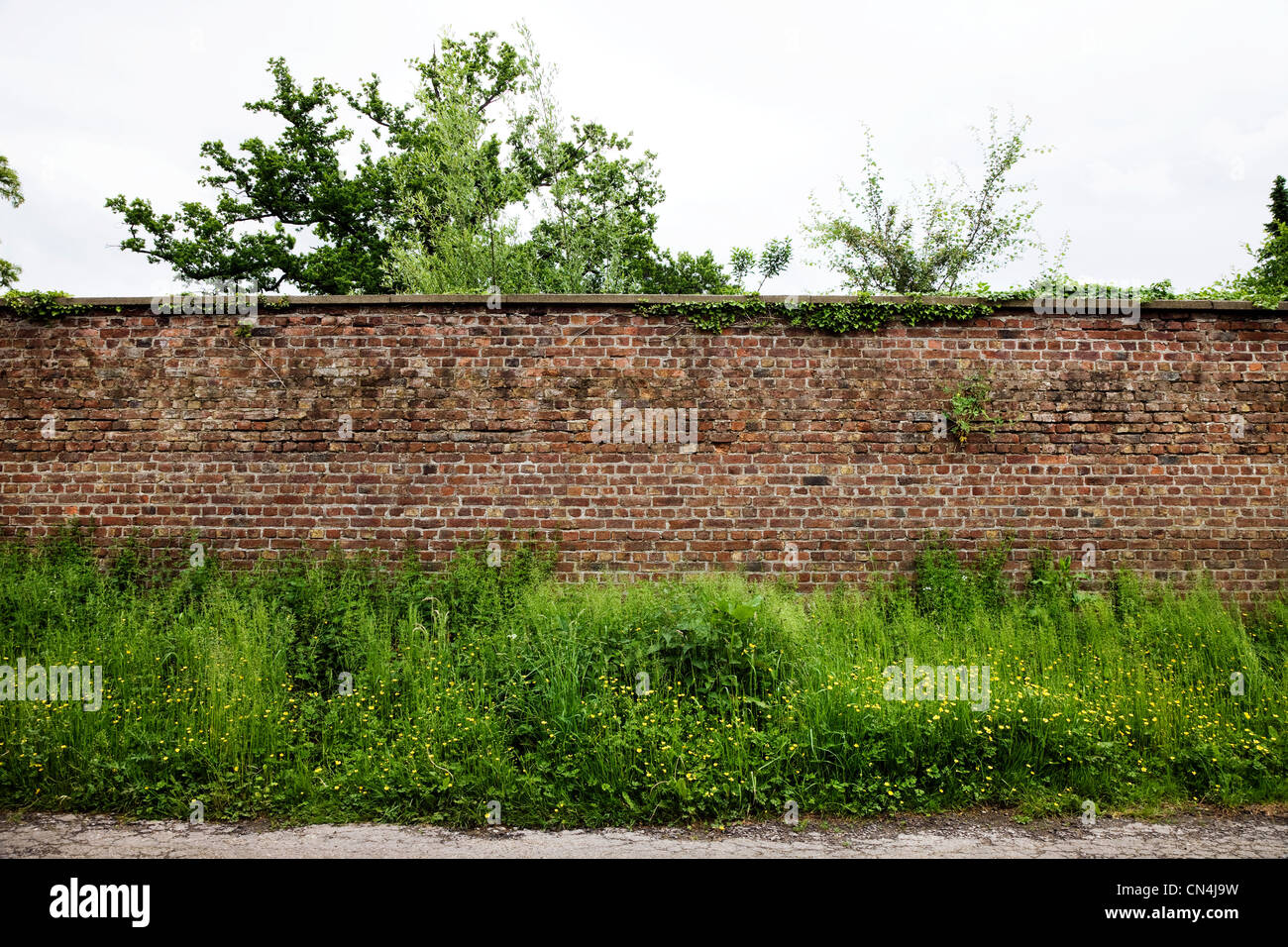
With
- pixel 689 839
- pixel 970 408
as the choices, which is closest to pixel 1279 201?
pixel 970 408

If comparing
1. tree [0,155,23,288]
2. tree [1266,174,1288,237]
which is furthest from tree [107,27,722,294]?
tree [1266,174,1288,237]

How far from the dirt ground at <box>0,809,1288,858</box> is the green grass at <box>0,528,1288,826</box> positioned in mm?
145

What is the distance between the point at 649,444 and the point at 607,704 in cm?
301

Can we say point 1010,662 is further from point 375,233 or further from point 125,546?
point 375,233

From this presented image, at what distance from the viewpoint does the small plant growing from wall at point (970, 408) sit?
6.89 m

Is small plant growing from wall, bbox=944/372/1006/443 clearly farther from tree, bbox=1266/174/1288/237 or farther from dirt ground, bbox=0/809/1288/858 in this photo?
tree, bbox=1266/174/1288/237

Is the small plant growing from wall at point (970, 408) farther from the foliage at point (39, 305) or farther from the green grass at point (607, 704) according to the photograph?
the foliage at point (39, 305)

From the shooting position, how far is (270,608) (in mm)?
5988

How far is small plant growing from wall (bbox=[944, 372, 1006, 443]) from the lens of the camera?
6895 millimetres

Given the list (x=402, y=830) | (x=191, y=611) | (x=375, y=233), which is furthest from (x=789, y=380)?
(x=375, y=233)

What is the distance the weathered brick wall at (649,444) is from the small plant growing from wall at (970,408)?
12 centimetres

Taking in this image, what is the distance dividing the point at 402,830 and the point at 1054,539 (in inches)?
248

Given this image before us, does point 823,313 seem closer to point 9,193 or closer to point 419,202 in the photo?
point 419,202

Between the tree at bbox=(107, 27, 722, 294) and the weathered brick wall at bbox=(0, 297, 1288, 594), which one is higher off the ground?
the tree at bbox=(107, 27, 722, 294)
